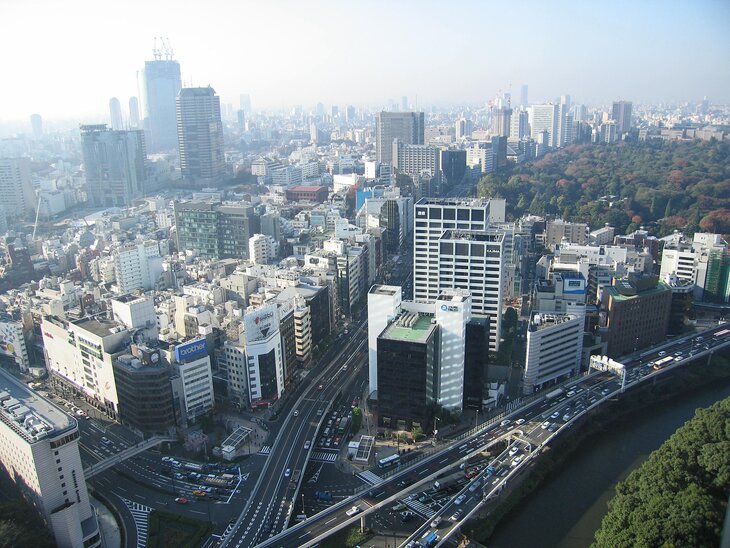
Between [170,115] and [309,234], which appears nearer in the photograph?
[309,234]

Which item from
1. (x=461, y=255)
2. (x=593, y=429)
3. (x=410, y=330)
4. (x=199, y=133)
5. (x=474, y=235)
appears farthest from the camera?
(x=199, y=133)

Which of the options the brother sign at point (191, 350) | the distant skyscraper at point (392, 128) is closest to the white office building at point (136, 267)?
the brother sign at point (191, 350)

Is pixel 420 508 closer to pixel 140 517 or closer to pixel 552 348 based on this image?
pixel 140 517

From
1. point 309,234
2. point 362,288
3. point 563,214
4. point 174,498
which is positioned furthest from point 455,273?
point 563,214

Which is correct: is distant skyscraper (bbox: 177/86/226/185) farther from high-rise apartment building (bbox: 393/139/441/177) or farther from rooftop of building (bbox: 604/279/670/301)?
rooftop of building (bbox: 604/279/670/301)

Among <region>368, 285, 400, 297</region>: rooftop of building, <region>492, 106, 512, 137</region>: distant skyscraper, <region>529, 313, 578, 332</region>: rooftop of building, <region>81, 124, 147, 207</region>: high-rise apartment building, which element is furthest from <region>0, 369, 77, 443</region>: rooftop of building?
<region>492, 106, 512, 137</region>: distant skyscraper

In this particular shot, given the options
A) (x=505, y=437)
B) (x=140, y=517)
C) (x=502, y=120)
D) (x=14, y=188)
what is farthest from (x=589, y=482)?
(x=502, y=120)

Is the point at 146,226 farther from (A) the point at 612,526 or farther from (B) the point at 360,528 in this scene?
(A) the point at 612,526
